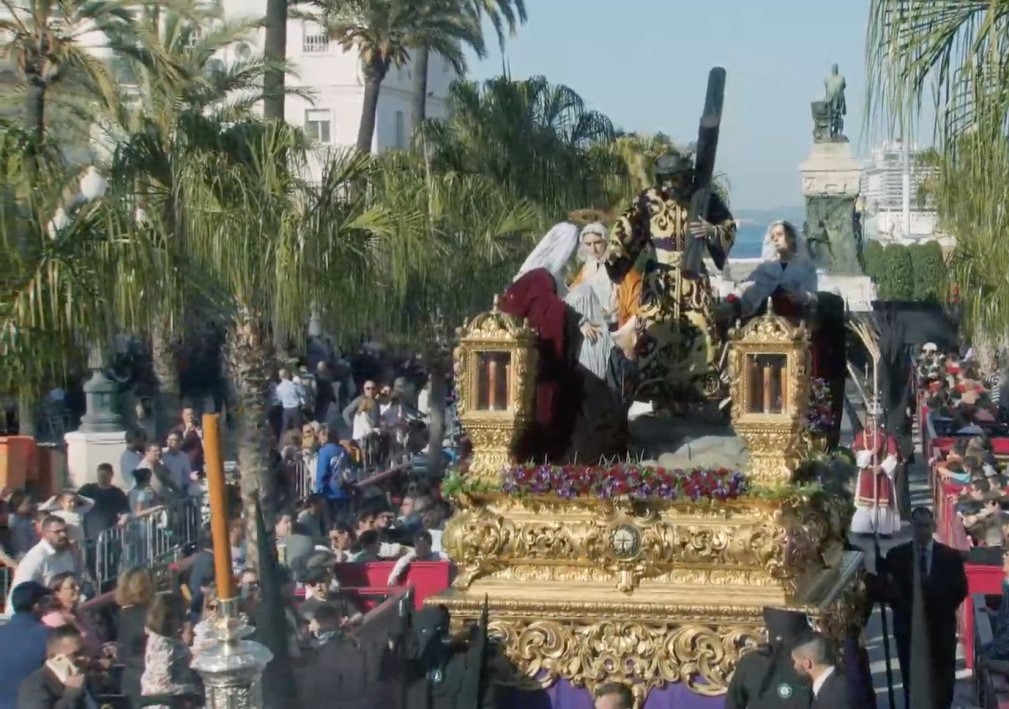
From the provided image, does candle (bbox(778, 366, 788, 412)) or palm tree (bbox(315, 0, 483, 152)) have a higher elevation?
palm tree (bbox(315, 0, 483, 152))

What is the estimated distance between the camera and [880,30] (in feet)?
21.2

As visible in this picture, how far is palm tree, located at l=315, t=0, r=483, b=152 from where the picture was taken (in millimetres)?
31266

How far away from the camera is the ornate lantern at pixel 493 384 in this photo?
9.56 metres

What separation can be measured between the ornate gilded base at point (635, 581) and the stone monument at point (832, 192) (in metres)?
28.0

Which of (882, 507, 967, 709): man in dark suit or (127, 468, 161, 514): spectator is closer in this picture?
(882, 507, 967, 709): man in dark suit

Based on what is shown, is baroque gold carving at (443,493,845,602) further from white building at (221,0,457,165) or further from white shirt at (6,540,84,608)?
white building at (221,0,457,165)

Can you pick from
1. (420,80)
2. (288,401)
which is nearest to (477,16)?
(420,80)

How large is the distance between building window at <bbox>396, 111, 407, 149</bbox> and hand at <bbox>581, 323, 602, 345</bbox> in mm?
50265

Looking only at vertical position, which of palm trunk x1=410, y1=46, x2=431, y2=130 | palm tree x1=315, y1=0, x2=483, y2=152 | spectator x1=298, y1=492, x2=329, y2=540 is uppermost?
palm tree x1=315, y1=0, x2=483, y2=152

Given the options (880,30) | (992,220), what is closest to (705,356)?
(992,220)

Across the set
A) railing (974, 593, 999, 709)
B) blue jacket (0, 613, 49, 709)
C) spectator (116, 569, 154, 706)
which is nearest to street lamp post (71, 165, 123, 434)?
spectator (116, 569, 154, 706)

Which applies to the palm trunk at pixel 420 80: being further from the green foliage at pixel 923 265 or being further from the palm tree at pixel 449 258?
the green foliage at pixel 923 265

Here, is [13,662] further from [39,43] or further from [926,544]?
[39,43]

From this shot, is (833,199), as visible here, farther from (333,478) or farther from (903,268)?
(333,478)
